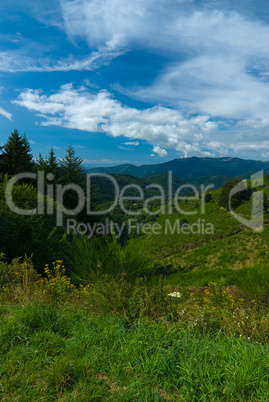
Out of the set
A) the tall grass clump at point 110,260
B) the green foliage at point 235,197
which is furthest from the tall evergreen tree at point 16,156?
the green foliage at point 235,197

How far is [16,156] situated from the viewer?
27.4 metres

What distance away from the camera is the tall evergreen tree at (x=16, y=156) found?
2655 centimetres

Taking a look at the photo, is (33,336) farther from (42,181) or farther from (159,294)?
(42,181)

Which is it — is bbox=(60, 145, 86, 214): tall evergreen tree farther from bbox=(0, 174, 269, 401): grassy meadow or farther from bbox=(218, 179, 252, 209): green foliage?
bbox=(218, 179, 252, 209): green foliage

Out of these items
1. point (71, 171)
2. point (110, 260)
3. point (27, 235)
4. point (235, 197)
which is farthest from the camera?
point (235, 197)

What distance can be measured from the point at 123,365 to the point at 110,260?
2.19m

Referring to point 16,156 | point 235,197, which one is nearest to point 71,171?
point 16,156

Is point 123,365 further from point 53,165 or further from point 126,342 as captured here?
point 53,165

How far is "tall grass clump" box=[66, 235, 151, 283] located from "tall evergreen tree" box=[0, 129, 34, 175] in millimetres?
26259

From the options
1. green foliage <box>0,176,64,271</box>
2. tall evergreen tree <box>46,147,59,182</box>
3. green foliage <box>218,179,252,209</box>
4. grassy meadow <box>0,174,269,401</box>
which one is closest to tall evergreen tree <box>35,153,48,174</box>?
tall evergreen tree <box>46,147,59,182</box>

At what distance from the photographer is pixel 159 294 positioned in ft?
10.3

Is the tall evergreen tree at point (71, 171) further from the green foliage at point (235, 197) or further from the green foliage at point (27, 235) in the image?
the green foliage at point (235, 197)

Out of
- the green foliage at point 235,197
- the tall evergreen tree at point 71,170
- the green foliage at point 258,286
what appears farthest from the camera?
the green foliage at point 235,197

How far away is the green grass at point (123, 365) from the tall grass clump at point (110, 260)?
1.41m
